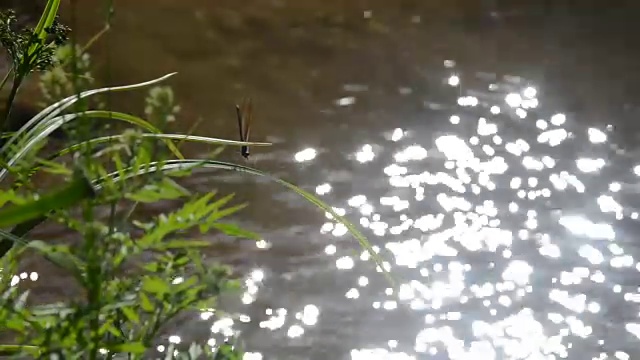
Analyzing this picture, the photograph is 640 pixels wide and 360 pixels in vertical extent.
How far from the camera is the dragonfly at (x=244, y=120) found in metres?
2.03

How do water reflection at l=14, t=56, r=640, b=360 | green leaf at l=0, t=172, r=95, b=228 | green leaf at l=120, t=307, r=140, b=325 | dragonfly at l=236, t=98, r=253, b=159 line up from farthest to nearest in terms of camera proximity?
1. dragonfly at l=236, t=98, r=253, b=159
2. water reflection at l=14, t=56, r=640, b=360
3. green leaf at l=120, t=307, r=140, b=325
4. green leaf at l=0, t=172, r=95, b=228

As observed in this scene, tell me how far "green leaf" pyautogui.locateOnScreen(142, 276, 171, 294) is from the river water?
977 millimetres

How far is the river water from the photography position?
1.54 meters

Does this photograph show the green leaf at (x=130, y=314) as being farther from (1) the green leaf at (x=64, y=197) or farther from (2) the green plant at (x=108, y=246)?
(1) the green leaf at (x=64, y=197)

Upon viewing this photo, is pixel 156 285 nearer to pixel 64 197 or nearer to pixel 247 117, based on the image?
pixel 64 197

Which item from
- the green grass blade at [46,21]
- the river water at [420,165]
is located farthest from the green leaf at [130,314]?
the river water at [420,165]

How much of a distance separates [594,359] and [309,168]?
2.79 feet

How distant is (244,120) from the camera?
2145 mm

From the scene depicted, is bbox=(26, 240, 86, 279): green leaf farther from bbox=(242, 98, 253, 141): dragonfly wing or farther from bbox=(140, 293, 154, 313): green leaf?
bbox=(242, 98, 253, 141): dragonfly wing

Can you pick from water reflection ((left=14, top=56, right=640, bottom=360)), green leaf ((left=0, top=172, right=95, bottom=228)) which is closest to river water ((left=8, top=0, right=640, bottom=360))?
water reflection ((left=14, top=56, right=640, bottom=360))

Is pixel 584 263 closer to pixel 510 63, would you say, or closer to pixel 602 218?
pixel 602 218

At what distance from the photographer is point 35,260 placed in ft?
5.32

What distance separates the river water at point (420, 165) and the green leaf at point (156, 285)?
3.21 feet

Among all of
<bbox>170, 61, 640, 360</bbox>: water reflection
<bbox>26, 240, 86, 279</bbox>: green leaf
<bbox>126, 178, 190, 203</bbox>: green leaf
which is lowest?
<bbox>170, 61, 640, 360</bbox>: water reflection
